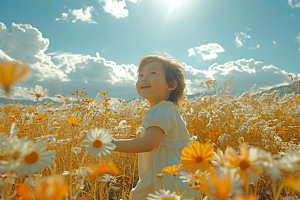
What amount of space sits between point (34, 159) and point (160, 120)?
0.87 meters

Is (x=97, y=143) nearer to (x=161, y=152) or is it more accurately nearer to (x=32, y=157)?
(x=32, y=157)

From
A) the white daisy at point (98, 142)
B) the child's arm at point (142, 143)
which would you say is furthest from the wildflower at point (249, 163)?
the child's arm at point (142, 143)

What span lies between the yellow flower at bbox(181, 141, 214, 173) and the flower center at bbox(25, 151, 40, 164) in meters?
0.41

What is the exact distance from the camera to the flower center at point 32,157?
1.56 feet

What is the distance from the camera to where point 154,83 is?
1.56 m

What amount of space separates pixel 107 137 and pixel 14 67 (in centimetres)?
30

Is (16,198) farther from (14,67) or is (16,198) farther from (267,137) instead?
(267,137)

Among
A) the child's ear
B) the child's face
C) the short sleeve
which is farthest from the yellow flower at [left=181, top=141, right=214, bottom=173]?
the child's ear

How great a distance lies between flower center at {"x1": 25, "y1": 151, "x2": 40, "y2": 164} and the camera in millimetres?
475

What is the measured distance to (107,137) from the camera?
22.6 inches

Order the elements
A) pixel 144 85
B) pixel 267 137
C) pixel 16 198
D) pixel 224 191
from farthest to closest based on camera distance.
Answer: pixel 267 137
pixel 144 85
pixel 16 198
pixel 224 191

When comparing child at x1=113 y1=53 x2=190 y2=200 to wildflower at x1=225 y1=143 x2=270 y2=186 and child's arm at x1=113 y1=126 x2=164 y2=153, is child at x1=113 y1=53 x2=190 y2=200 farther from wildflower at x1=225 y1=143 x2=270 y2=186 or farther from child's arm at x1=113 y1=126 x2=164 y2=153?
wildflower at x1=225 y1=143 x2=270 y2=186

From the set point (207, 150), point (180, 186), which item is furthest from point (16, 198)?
point (180, 186)

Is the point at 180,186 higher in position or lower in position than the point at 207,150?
lower
